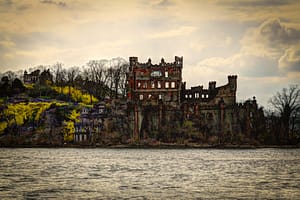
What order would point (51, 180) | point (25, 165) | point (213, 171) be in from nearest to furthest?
1. point (51, 180)
2. point (213, 171)
3. point (25, 165)

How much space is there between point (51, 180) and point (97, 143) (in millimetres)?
58424

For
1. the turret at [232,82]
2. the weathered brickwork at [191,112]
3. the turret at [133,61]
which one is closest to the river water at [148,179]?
the weathered brickwork at [191,112]

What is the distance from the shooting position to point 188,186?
47531mm

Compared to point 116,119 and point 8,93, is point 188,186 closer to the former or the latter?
point 116,119

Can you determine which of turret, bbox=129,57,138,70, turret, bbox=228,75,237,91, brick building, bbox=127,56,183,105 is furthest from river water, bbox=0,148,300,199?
turret, bbox=129,57,138,70

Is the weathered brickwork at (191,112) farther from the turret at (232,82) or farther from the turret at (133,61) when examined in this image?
the turret at (133,61)

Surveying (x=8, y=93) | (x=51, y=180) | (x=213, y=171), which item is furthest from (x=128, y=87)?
(x=51, y=180)

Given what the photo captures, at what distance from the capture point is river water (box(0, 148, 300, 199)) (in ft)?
140

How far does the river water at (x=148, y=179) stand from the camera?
42.8 meters

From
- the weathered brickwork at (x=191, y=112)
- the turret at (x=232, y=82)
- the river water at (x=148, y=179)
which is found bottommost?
the river water at (x=148, y=179)

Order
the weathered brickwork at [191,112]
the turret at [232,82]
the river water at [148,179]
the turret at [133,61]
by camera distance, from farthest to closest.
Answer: the turret at [133,61], the turret at [232,82], the weathered brickwork at [191,112], the river water at [148,179]

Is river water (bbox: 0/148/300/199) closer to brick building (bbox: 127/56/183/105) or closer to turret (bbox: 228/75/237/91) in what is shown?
turret (bbox: 228/75/237/91)

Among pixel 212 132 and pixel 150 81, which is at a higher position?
pixel 150 81

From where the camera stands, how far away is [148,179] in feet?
173
